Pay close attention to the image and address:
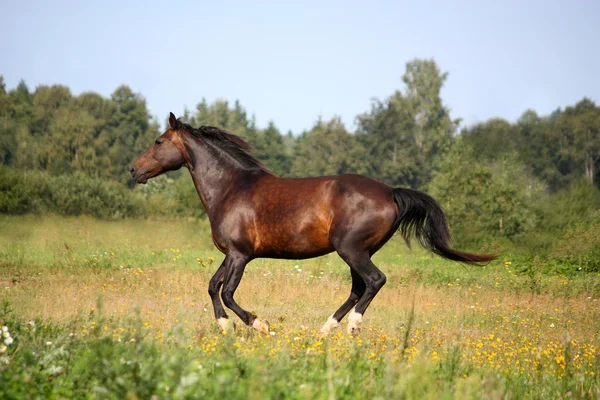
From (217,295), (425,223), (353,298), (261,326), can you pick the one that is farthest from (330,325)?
(425,223)

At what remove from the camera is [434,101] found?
7319 centimetres

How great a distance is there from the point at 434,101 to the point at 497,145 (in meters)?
8.09

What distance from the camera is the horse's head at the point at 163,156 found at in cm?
962

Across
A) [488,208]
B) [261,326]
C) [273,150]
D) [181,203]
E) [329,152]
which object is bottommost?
[261,326]

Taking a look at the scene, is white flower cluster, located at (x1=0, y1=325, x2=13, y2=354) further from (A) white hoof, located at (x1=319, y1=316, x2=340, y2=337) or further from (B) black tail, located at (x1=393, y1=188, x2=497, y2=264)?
(B) black tail, located at (x1=393, y1=188, x2=497, y2=264)

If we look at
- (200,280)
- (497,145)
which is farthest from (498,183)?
(497,145)

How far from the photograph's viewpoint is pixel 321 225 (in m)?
8.38

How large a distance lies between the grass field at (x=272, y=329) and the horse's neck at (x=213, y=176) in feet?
5.11

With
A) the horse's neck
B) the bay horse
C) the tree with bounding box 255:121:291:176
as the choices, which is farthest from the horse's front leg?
the tree with bounding box 255:121:291:176

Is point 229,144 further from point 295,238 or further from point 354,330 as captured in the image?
point 354,330

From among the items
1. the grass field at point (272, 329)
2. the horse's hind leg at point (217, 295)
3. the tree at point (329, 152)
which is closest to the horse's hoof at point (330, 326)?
the grass field at point (272, 329)

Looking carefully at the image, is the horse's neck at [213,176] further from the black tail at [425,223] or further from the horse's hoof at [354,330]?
the horse's hoof at [354,330]

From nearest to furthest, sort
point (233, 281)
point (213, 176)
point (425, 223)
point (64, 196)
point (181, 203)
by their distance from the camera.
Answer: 1. point (233, 281)
2. point (425, 223)
3. point (213, 176)
4. point (64, 196)
5. point (181, 203)

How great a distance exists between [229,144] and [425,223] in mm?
2921
